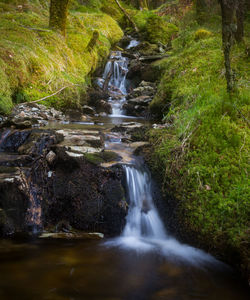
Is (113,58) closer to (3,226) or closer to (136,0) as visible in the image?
(3,226)

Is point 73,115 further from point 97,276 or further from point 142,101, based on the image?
point 97,276

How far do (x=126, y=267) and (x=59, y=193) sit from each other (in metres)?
1.32

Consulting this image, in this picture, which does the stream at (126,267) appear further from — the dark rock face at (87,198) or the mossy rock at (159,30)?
the mossy rock at (159,30)

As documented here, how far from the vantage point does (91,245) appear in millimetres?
2957

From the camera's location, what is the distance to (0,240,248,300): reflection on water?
7.28 feet

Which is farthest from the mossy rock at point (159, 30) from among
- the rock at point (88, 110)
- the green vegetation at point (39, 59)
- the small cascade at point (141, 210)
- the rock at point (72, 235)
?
the rock at point (72, 235)

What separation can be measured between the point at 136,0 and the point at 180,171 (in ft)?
88.2

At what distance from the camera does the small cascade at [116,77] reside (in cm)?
1003

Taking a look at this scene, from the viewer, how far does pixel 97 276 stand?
8.09 ft

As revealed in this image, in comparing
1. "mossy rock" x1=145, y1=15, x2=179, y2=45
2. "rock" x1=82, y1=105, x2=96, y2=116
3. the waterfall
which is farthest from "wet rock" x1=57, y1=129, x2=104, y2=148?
"mossy rock" x1=145, y1=15, x2=179, y2=45

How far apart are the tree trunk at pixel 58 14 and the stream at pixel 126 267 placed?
7.69 metres

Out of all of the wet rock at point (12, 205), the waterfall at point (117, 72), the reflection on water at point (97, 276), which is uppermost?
the waterfall at point (117, 72)

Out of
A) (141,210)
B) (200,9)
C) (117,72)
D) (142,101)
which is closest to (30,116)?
(141,210)

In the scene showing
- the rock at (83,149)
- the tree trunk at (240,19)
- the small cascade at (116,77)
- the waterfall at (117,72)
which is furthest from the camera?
the waterfall at (117,72)
